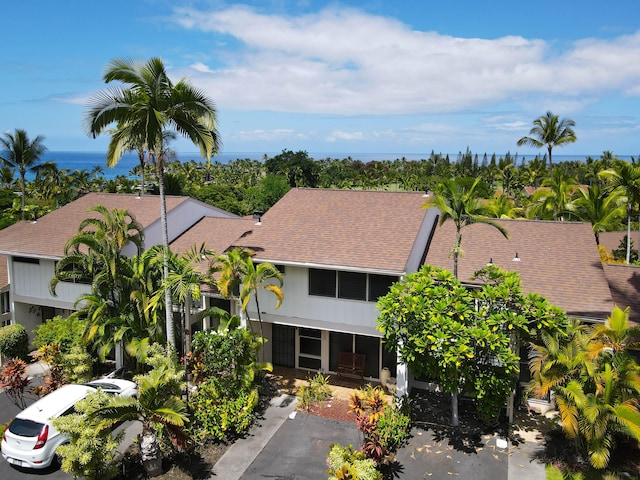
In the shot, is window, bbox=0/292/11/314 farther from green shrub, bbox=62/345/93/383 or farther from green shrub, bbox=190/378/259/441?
green shrub, bbox=190/378/259/441

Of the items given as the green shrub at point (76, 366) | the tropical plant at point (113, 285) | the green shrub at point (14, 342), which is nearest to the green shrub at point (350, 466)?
the tropical plant at point (113, 285)

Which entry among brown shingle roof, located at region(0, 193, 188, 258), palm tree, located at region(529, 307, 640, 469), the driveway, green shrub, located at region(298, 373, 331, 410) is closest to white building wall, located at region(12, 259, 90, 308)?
brown shingle roof, located at region(0, 193, 188, 258)

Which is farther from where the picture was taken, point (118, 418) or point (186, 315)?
point (186, 315)

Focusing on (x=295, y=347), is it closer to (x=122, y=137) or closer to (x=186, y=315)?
(x=186, y=315)

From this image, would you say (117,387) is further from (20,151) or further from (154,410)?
(20,151)

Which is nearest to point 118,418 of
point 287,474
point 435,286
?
point 287,474

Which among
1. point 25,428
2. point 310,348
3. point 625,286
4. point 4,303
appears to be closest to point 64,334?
point 25,428
